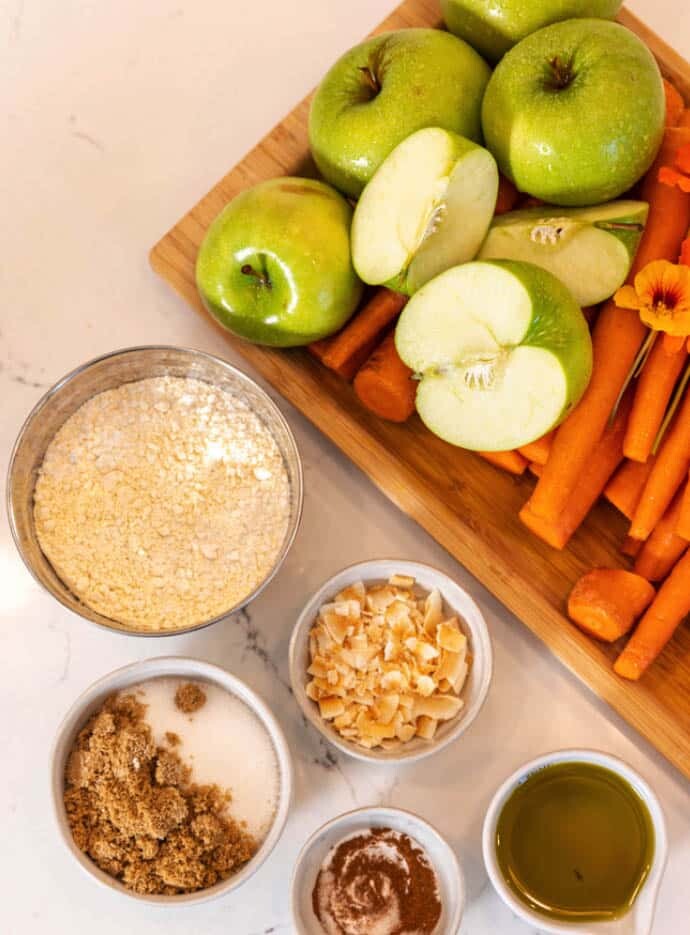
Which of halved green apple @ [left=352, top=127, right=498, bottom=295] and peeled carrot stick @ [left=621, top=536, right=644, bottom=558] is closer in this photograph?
halved green apple @ [left=352, top=127, right=498, bottom=295]

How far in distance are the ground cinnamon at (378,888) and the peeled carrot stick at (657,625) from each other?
31cm

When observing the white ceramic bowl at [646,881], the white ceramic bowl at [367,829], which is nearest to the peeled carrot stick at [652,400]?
the white ceramic bowl at [646,881]

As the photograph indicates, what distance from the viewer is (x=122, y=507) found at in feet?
4.02

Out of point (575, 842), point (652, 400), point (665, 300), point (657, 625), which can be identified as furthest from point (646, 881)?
point (665, 300)

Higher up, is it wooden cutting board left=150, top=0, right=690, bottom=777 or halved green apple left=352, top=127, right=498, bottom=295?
halved green apple left=352, top=127, right=498, bottom=295

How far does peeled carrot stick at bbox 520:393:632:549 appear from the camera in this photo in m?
1.23

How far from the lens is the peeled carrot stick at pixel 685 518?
1.21 meters

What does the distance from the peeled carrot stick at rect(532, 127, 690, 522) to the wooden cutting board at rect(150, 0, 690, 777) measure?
0.07 metres

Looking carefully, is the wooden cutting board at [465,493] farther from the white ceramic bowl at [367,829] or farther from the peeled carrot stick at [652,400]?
the white ceramic bowl at [367,829]

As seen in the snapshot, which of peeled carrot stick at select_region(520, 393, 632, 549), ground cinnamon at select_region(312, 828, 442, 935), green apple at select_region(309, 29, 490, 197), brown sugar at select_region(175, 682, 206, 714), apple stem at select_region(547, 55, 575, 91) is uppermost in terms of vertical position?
apple stem at select_region(547, 55, 575, 91)

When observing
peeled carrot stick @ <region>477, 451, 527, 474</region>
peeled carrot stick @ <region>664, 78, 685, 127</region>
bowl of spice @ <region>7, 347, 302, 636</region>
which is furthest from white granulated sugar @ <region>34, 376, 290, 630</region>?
peeled carrot stick @ <region>664, 78, 685, 127</region>

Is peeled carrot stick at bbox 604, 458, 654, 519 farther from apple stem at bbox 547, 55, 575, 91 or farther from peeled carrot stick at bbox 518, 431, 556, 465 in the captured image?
apple stem at bbox 547, 55, 575, 91

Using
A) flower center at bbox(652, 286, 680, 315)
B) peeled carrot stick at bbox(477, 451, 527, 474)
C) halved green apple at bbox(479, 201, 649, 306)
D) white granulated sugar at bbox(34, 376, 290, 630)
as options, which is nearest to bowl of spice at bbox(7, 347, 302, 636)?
white granulated sugar at bbox(34, 376, 290, 630)

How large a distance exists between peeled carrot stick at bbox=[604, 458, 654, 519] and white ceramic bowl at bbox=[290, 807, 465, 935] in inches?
16.4
